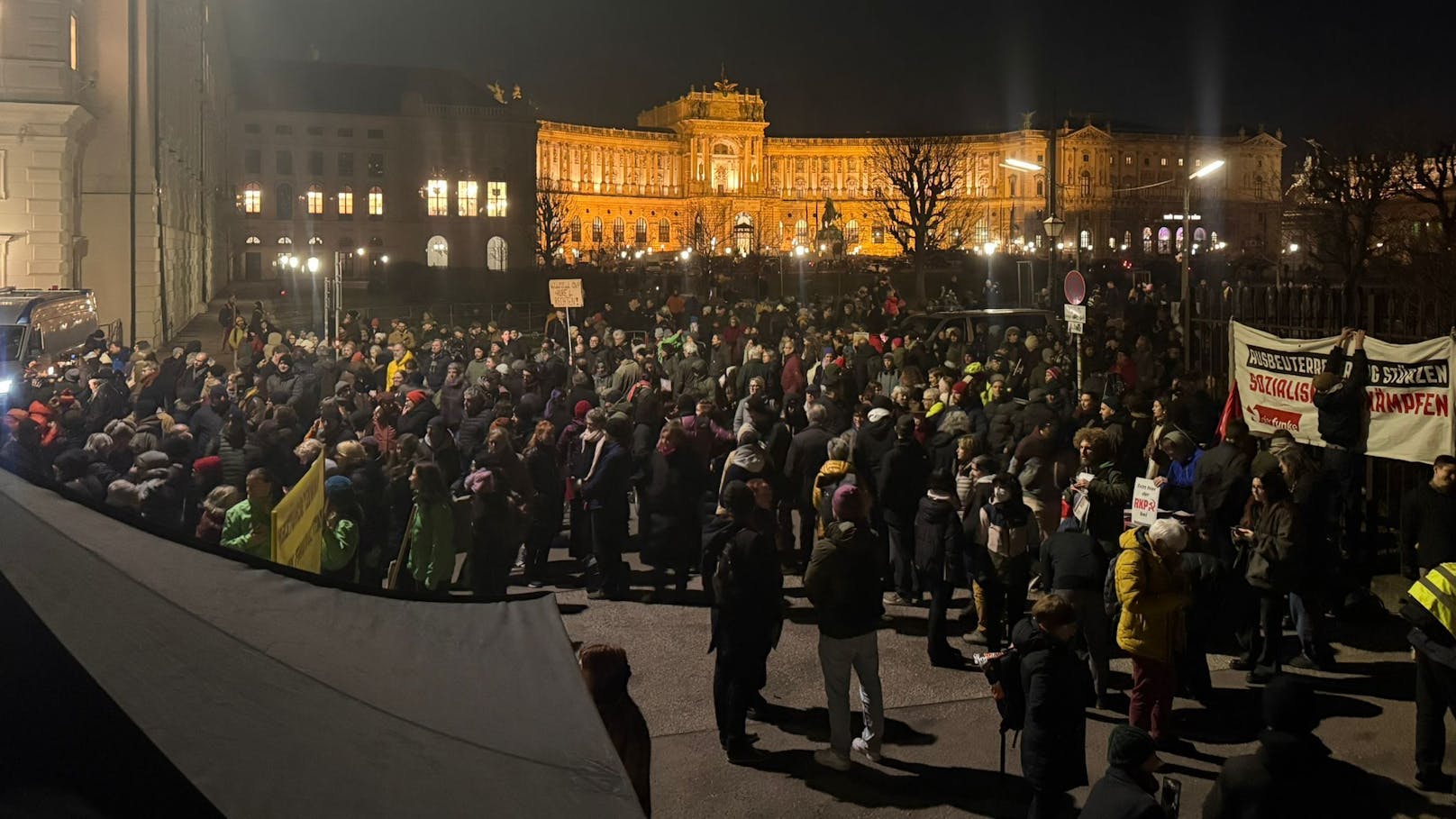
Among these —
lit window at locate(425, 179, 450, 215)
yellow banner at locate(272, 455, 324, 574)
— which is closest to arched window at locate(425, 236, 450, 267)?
lit window at locate(425, 179, 450, 215)

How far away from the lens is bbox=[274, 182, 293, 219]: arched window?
8100 cm

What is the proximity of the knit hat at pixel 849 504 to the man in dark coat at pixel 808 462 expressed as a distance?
3954mm

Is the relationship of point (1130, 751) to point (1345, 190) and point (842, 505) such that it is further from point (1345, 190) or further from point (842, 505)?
point (1345, 190)

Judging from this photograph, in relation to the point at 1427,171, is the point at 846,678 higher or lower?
lower

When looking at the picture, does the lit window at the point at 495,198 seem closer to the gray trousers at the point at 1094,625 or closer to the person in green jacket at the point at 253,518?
the person in green jacket at the point at 253,518

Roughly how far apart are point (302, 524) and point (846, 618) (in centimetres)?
319

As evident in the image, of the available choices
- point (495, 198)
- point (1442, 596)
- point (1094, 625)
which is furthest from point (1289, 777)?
point (495, 198)

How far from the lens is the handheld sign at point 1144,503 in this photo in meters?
8.97

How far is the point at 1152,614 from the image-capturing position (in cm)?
746

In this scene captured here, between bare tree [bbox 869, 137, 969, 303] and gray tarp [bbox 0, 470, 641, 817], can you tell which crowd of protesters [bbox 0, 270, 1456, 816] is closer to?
gray tarp [bbox 0, 470, 641, 817]

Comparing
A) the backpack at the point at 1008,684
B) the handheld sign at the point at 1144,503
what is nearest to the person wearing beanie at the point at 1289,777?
the backpack at the point at 1008,684

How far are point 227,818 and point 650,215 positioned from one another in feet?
461

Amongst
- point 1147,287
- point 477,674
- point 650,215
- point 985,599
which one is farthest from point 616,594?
point 650,215

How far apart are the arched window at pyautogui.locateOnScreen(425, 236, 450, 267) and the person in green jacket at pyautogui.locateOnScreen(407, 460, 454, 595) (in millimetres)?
72740
